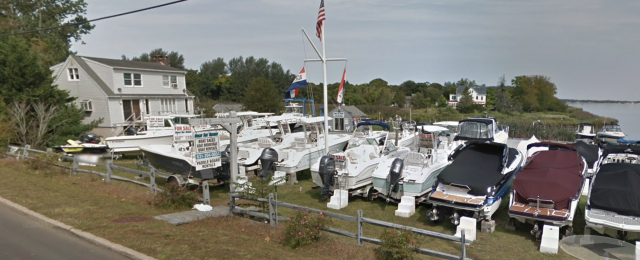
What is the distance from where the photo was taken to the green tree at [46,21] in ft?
122

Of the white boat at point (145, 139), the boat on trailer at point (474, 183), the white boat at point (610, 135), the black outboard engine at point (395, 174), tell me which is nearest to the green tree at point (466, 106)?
the white boat at point (610, 135)

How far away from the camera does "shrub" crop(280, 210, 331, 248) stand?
287 inches

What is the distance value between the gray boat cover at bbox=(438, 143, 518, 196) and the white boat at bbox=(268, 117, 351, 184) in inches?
202

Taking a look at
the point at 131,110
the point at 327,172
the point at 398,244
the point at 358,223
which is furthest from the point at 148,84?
the point at 398,244

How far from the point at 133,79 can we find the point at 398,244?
28.6 m

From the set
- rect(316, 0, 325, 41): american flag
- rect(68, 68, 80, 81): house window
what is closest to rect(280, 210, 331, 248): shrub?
rect(316, 0, 325, 41): american flag

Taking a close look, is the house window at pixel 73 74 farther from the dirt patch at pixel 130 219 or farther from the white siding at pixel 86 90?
the dirt patch at pixel 130 219

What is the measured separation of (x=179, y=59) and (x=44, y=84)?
74.2 metres

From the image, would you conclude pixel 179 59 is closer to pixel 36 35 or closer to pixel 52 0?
Answer: pixel 52 0

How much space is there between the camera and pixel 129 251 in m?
6.89

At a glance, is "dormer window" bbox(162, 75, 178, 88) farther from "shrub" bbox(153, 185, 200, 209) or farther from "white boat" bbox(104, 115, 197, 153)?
"shrub" bbox(153, 185, 200, 209)

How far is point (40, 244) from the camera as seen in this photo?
7.55 m

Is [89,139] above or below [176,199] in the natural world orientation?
above

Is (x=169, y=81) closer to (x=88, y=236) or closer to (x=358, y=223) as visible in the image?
(x=88, y=236)
